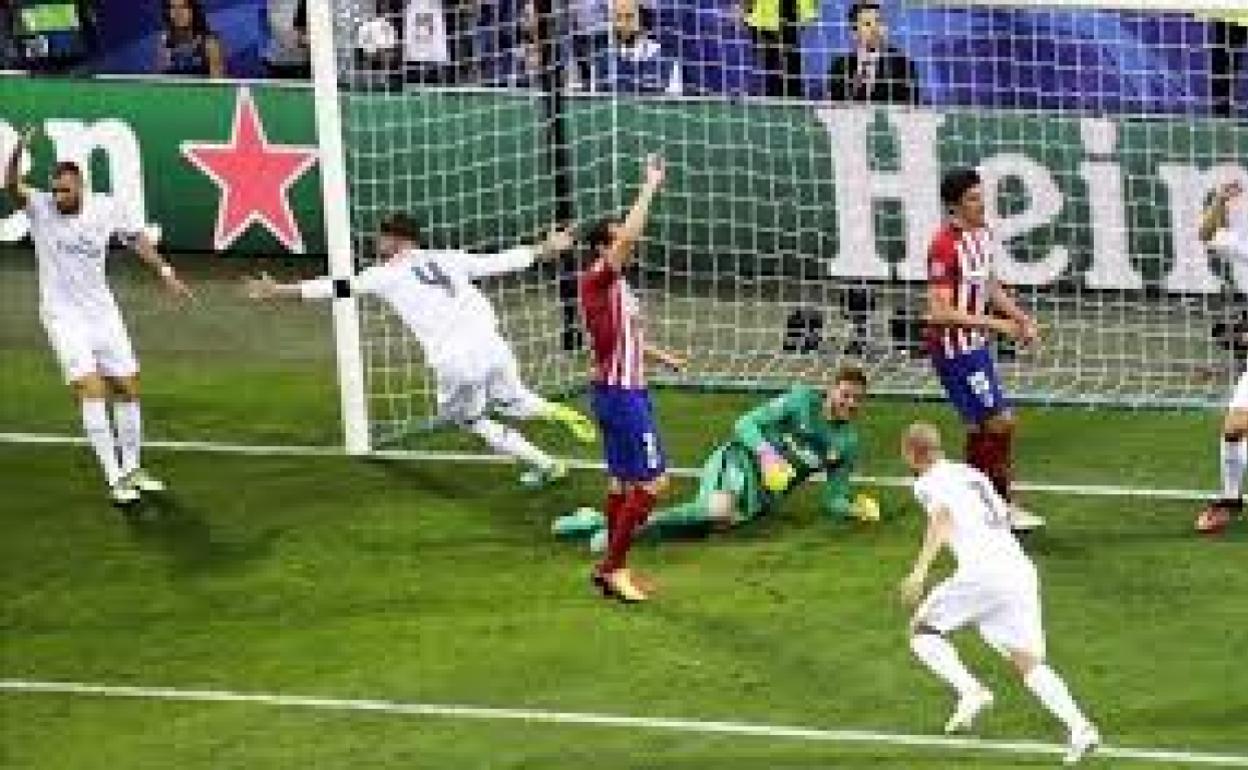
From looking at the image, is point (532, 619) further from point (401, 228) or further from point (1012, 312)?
point (401, 228)

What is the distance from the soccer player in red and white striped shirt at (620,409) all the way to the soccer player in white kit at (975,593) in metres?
2.84

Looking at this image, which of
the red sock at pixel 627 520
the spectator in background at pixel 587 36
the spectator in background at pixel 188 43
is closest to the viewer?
the red sock at pixel 627 520

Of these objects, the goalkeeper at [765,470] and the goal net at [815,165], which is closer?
the goalkeeper at [765,470]

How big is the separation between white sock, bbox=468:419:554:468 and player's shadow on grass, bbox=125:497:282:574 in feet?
5.61

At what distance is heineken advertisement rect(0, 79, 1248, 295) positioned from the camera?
91.1 feet

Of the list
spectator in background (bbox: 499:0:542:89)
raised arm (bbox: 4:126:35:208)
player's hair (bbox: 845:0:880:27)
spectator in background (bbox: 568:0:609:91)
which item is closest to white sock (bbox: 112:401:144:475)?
raised arm (bbox: 4:126:35:208)

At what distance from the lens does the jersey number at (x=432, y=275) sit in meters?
25.0

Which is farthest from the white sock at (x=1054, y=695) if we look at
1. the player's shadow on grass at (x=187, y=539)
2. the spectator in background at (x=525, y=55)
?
the spectator in background at (x=525, y=55)

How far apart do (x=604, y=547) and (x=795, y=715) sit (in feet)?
11.3

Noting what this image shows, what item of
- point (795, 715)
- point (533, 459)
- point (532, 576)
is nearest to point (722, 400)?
point (533, 459)

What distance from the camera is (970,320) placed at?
2261 centimetres

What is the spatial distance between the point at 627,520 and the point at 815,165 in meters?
6.68

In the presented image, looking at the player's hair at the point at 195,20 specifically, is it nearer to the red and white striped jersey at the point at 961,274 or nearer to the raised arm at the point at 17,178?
the raised arm at the point at 17,178

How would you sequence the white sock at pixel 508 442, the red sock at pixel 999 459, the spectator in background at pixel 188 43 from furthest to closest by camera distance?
1. the spectator in background at pixel 188 43
2. the white sock at pixel 508 442
3. the red sock at pixel 999 459
